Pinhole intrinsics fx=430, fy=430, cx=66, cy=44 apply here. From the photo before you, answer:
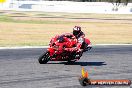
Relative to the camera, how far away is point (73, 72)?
589 inches

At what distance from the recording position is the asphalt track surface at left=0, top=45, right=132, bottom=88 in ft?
40.7

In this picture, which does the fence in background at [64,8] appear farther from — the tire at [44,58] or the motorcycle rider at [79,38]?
the tire at [44,58]

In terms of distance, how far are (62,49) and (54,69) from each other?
1297mm

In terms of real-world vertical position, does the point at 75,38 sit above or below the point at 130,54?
above

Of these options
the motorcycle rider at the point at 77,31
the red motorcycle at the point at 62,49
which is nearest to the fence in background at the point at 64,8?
the motorcycle rider at the point at 77,31

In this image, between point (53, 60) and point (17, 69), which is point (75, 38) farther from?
point (17, 69)

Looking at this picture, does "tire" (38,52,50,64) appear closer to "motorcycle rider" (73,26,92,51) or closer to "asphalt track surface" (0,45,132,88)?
"asphalt track surface" (0,45,132,88)

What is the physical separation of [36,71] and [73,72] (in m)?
1.31

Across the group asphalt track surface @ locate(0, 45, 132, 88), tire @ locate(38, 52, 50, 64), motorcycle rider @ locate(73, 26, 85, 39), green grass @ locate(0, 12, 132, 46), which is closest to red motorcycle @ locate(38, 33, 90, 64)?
tire @ locate(38, 52, 50, 64)

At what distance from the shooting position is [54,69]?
1538cm

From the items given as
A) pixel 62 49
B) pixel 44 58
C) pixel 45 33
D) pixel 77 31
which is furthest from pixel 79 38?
pixel 45 33

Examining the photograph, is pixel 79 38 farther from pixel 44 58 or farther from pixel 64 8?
pixel 64 8

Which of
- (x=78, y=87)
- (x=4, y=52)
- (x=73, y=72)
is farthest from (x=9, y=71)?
(x=4, y=52)

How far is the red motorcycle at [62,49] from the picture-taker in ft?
53.8
